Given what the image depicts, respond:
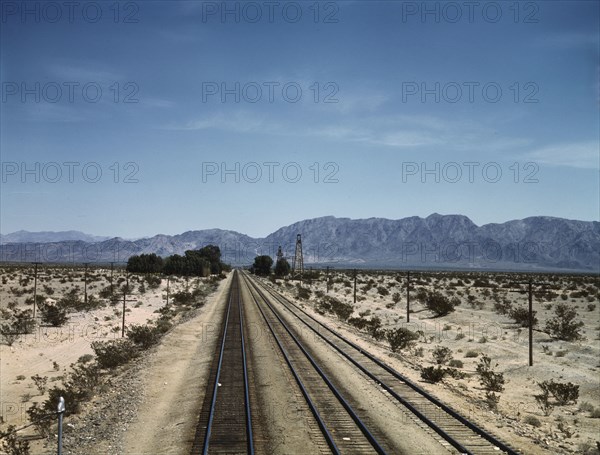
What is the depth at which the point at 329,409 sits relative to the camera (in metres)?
13.5

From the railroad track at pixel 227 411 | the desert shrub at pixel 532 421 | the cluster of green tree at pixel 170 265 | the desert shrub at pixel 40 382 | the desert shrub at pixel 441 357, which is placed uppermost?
the cluster of green tree at pixel 170 265

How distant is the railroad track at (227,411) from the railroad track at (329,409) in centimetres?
171

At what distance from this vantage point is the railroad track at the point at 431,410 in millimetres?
11005

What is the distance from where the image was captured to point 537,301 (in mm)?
52562

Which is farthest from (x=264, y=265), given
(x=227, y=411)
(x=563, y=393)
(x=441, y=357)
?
(x=227, y=411)

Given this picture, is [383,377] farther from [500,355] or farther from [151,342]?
[151,342]

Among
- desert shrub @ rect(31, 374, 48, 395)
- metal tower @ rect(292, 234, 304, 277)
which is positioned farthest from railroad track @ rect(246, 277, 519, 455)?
metal tower @ rect(292, 234, 304, 277)

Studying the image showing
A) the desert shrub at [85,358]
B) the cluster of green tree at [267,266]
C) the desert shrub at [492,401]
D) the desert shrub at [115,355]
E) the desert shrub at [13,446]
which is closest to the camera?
the desert shrub at [13,446]

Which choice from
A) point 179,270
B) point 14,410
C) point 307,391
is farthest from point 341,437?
point 179,270

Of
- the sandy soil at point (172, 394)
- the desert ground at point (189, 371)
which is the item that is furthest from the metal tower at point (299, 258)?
the sandy soil at point (172, 394)

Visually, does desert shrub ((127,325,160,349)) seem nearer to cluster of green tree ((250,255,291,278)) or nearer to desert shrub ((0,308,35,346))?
desert shrub ((0,308,35,346))

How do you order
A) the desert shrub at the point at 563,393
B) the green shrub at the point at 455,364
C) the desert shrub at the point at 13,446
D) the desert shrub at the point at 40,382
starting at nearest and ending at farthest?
the desert shrub at the point at 13,446 < the desert shrub at the point at 563,393 < the desert shrub at the point at 40,382 < the green shrub at the point at 455,364

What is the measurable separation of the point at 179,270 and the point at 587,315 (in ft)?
287

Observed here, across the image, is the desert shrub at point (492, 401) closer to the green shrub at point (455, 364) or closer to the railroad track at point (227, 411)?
the green shrub at point (455, 364)
